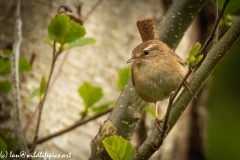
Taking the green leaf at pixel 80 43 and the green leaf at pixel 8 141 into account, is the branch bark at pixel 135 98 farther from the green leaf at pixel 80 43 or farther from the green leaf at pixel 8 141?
the green leaf at pixel 8 141

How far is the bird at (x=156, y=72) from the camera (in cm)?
244

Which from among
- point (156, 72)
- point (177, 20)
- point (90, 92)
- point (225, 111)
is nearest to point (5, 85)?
point (90, 92)

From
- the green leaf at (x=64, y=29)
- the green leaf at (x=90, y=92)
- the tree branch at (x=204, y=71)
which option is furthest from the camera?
the green leaf at (x=90, y=92)

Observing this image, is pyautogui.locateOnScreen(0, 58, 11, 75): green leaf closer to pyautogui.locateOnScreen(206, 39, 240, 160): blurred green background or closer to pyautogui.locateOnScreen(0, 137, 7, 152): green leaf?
pyautogui.locateOnScreen(0, 137, 7, 152): green leaf

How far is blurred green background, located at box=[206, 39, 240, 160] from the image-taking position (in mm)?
5039

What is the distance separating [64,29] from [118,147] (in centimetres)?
61

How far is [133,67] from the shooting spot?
2711 millimetres

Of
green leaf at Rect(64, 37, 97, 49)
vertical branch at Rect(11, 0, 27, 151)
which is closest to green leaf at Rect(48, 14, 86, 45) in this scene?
green leaf at Rect(64, 37, 97, 49)

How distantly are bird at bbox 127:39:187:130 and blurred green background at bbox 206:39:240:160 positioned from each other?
2.38 metres

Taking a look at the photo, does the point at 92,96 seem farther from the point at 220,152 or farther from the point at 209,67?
the point at 220,152

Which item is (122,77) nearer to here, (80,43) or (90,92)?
(90,92)

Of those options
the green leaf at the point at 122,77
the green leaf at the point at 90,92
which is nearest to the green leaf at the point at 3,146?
the green leaf at the point at 90,92

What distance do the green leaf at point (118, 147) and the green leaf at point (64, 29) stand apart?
1.78 feet

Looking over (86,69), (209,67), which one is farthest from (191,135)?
(209,67)
